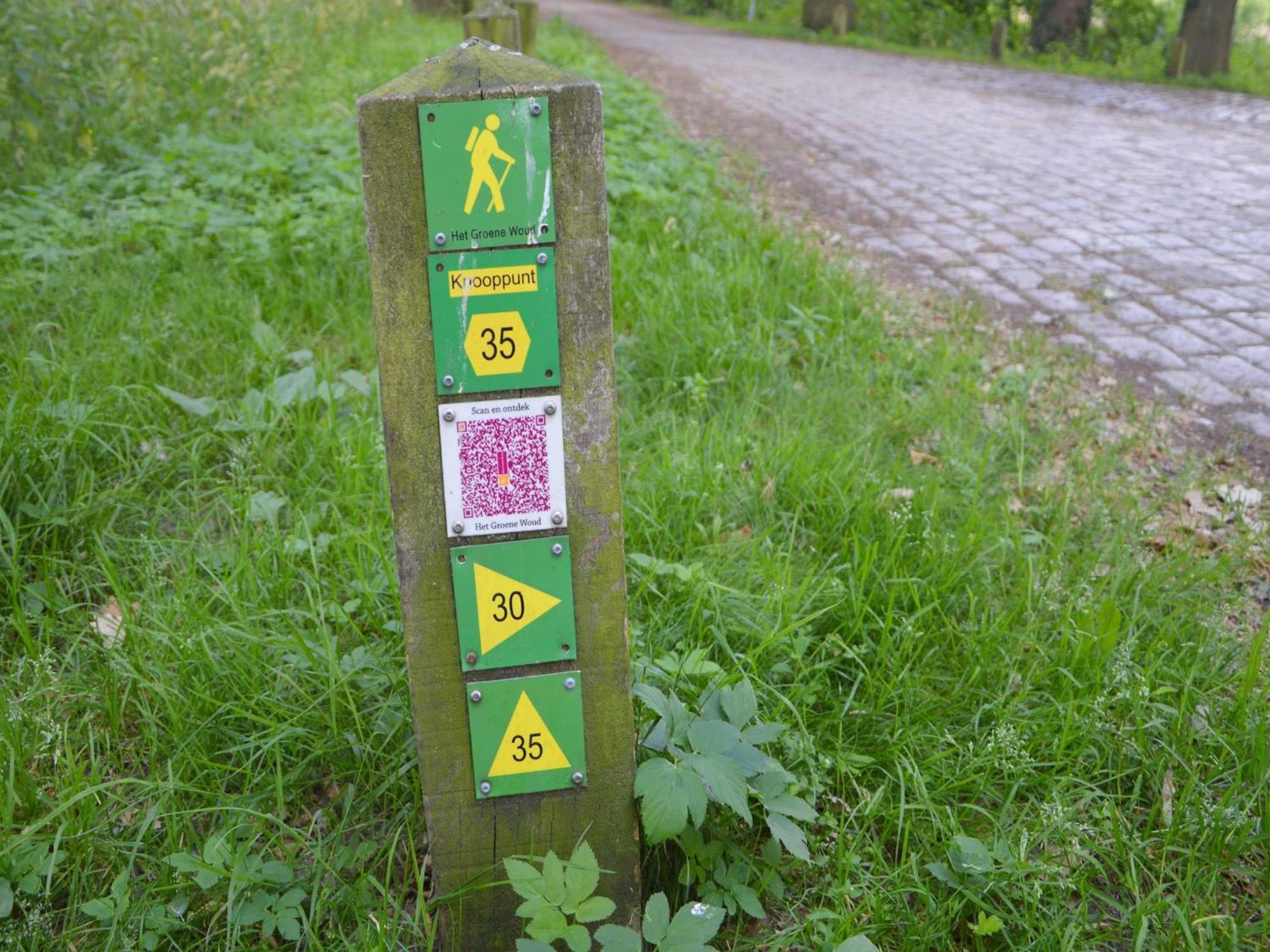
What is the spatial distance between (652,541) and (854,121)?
28.1 feet

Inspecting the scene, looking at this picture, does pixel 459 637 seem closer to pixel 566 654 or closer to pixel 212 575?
pixel 566 654

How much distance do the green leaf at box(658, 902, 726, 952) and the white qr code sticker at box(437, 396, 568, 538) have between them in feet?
2.15

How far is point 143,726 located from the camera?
2209 mm

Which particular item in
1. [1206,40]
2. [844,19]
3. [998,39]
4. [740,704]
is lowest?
[740,704]

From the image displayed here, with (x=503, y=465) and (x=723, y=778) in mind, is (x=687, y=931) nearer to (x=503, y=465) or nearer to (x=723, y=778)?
(x=723, y=778)

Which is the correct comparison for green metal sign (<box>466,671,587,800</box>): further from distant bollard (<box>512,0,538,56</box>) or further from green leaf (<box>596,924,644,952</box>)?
distant bollard (<box>512,0,538,56</box>)

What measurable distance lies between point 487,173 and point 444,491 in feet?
1.60

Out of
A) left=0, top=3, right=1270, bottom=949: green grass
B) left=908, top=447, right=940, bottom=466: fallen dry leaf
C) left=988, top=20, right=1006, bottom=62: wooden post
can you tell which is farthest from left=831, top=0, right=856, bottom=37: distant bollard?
left=908, top=447, right=940, bottom=466: fallen dry leaf

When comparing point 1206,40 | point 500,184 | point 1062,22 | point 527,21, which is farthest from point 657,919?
point 1062,22

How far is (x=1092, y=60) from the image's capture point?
17.9 meters

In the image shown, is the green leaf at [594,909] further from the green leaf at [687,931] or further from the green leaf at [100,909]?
the green leaf at [100,909]

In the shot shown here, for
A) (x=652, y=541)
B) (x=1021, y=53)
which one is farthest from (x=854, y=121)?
(x=1021, y=53)

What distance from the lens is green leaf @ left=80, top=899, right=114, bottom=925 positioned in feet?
5.71

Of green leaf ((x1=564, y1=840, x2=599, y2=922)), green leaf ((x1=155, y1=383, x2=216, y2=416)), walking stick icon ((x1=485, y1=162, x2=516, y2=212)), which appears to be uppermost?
walking stick icon ((x1=485, y1=162, x2=516, y2=212))
